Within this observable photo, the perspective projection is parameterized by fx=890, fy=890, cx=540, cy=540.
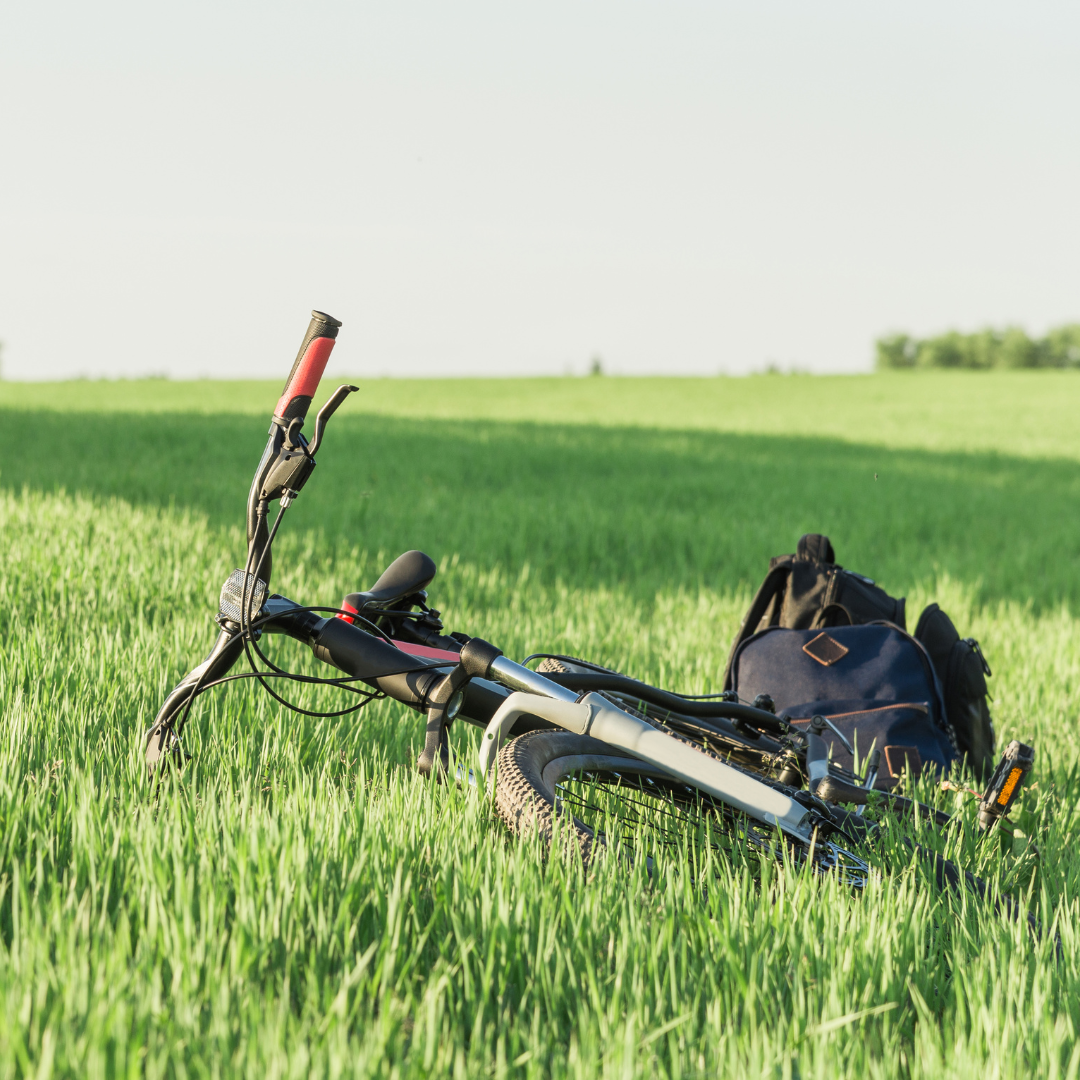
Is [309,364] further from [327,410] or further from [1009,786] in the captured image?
[1009,786]

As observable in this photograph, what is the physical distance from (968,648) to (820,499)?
22.2 feet

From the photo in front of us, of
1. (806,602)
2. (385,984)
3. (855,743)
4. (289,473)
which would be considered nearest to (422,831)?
(385,984)

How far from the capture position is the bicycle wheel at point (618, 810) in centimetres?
179

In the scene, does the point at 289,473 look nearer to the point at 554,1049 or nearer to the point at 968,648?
the point at 554,1049

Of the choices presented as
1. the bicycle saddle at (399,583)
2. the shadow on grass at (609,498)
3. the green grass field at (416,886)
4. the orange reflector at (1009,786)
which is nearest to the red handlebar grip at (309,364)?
the bicycle saddle at (399,583)

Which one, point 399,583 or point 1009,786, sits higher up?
point 399,583

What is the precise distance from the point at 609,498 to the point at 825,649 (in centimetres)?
594

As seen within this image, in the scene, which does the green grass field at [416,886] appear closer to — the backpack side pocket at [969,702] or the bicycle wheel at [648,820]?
the bicycle wheel at [648,820]

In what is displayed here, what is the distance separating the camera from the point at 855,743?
313 centimetres

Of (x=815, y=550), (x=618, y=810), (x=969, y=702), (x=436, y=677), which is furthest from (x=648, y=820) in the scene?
(x=815, y=550)

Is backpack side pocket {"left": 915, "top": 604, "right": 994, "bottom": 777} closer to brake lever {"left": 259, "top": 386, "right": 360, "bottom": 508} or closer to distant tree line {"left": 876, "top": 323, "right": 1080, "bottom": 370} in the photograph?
brake lever {"left": 259, "top": 386, "right": 360, "bottom": 508}

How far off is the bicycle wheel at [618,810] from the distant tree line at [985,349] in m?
112

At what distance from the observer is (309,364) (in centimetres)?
168

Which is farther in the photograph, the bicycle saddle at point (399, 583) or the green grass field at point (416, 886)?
the bicycle saddle at point (399, 583)
